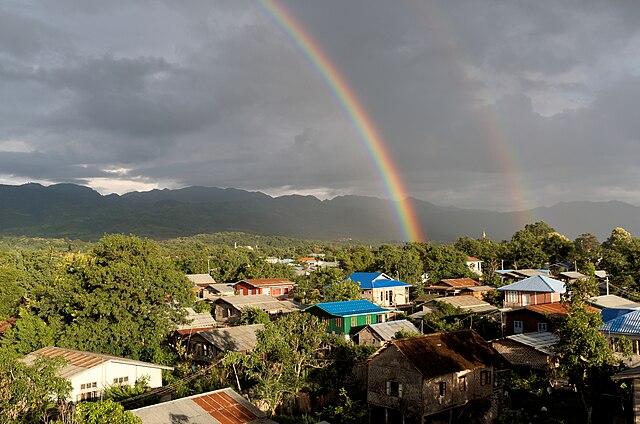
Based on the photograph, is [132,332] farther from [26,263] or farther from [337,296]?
[26,263]

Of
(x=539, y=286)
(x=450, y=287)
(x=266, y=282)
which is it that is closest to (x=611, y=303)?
(x=539, y=286)

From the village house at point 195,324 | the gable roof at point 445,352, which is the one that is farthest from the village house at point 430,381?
the village house at point 195,324

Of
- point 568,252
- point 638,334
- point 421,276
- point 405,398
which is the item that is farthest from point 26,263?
point 568,252

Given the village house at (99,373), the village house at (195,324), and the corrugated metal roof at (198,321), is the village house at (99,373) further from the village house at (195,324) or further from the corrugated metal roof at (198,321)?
the corrugated metal roof at (198,321)

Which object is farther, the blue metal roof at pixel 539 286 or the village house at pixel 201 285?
the village house at pixel 201 285

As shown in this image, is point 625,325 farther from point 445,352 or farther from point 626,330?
point 445,352

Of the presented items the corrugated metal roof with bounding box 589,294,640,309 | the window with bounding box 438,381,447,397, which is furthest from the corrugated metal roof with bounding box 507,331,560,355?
the corrugated metal roof with bounding box 589,294,640,309
